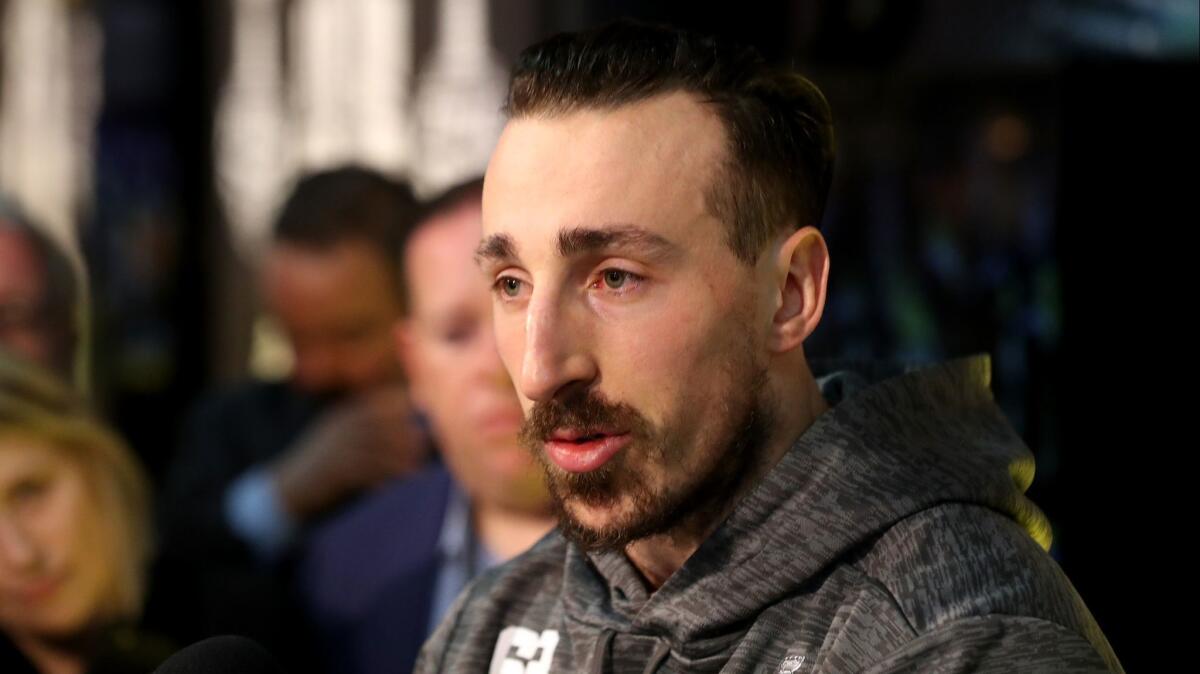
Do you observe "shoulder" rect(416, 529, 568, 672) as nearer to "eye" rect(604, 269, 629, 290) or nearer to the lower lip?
the lower lip

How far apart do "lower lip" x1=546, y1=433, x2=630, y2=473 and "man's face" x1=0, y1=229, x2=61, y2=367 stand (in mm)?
1831

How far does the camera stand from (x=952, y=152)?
363 cm

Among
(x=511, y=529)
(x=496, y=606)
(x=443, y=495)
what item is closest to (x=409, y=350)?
(x=443, y=495)

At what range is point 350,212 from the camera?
3.39 m

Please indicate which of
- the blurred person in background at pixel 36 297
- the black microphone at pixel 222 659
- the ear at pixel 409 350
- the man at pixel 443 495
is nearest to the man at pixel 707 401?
the black microphone at pixel 222 659

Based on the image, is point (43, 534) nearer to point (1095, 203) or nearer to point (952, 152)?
point (1095, 203)

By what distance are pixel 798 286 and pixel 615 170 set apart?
0.67ft

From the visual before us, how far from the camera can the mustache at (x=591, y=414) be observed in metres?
1.40

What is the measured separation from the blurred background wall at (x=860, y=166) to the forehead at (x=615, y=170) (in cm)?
158

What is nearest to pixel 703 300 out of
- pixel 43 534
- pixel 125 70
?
pixel 43 534

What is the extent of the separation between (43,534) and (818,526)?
146cm

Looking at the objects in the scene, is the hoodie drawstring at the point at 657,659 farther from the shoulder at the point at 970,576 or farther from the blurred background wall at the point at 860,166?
the blurred background wall at the point at 860,166

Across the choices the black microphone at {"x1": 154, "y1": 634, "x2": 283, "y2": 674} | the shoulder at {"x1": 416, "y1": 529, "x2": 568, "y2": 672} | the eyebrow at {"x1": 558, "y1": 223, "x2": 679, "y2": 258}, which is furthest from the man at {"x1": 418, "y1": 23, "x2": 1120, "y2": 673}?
the black microphone at {"x1": 154, "y1": 634, "x2": 283, "y2": 674}

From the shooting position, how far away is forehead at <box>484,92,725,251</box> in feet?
4.55
